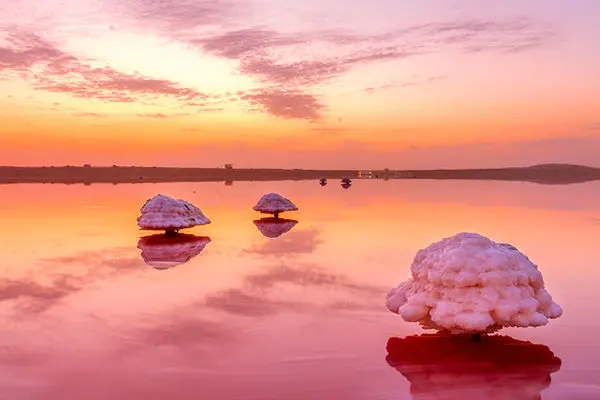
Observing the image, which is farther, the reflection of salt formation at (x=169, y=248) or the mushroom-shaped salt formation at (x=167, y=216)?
the mushroom-shaped salt formation at (x=167, y=216)

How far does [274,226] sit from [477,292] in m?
17.9

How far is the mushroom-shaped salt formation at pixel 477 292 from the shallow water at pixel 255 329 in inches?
20.1

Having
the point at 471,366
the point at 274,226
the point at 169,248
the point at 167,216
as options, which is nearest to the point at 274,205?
the point at 274,226

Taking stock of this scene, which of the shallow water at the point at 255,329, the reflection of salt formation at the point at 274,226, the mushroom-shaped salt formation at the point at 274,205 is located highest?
the mushroom-shaped salt formation at the point at 274,205

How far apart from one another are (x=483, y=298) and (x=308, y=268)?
23.8ft

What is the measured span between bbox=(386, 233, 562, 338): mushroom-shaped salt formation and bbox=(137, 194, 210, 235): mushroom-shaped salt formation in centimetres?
1358


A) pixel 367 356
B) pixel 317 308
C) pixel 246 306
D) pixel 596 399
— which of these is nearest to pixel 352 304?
pixel 317 308

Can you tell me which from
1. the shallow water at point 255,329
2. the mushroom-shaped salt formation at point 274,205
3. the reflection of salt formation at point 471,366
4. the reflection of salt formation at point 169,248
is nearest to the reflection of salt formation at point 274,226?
the mushroom-shaped salt formation at point 274,205

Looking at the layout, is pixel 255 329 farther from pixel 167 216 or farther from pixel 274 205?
pixel 274 205

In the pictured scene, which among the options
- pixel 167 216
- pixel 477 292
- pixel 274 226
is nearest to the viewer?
pixel 477 292

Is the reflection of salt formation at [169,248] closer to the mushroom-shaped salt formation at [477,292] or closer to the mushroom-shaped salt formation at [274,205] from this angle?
the mushroom-shaped salt formation at [274,205]

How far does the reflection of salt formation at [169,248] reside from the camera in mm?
15961

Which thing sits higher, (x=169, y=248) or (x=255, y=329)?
(x=169, y=248)

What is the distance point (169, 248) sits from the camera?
61.7 ft
